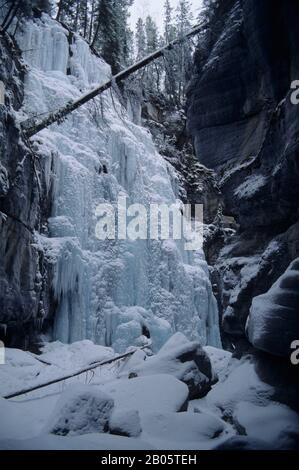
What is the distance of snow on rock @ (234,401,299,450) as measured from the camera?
352cm

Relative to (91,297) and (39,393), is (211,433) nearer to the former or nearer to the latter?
(39,393)

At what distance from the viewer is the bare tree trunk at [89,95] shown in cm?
951

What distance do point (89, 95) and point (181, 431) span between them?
28.5 ft

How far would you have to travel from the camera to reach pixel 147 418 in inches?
160

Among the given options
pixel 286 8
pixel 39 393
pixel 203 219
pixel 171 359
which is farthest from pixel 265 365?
pixel 203 219

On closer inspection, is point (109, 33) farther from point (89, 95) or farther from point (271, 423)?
point (271, 423)

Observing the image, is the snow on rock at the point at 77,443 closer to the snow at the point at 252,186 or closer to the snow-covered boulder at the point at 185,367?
the snow-covered boulder at the point at 185,367

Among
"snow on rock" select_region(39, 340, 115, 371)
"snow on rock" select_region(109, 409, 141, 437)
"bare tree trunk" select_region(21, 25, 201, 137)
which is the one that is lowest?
"snow on rock" select_region(39, 340, 115, 371)

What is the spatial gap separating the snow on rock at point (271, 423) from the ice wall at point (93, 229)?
278 inches

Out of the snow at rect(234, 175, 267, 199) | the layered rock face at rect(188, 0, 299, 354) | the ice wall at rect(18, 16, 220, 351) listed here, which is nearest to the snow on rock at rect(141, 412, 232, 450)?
the layered rock face at rect(188, 0, 299, 354)

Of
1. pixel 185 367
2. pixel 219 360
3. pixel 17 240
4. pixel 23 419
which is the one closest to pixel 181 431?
pixel 23 419

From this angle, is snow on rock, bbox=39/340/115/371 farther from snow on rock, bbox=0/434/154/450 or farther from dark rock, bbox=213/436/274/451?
dark rock, bbox=213/436/274/451

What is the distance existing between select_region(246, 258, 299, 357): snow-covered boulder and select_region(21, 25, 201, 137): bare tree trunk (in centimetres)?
743

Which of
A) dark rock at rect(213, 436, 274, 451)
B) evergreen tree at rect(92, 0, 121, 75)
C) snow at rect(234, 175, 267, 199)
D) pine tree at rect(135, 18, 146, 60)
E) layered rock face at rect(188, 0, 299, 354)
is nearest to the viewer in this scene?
dark rock at rect(213, 436, 274, 451)
